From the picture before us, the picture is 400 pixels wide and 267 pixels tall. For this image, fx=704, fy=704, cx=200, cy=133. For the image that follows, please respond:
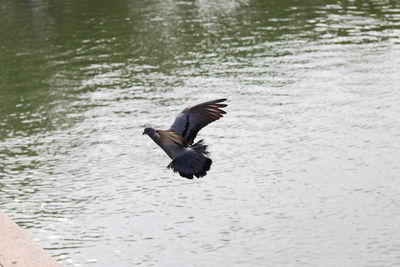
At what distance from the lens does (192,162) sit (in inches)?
265

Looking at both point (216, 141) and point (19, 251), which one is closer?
point (19, 251)

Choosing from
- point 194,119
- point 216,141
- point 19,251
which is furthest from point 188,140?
point 216,141

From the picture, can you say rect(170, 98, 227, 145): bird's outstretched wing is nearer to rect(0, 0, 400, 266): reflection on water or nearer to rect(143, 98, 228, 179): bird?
rect(143, 98, 228, 179): bird

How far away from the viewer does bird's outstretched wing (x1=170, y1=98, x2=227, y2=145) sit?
689cm

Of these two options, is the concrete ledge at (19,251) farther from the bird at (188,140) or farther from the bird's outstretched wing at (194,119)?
the bird's outstretched wing at (194,119)

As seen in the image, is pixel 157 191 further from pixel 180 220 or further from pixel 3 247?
pixel 3 247

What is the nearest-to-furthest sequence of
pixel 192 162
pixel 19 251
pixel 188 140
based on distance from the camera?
pixel 192 162 < pixel 188 140 < pixel 19 251

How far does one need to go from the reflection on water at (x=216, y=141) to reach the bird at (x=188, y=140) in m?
2.16

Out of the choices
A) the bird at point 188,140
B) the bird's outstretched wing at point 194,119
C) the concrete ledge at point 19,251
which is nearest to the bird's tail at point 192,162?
the bird at point 188,140

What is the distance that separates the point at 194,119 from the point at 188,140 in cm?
22

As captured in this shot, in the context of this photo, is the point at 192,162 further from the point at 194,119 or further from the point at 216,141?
the point at 216,141

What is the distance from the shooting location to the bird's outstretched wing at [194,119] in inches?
271

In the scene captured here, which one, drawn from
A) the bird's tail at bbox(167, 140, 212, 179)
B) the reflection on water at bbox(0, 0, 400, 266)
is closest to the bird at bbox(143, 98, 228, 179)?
the bird's tail at bbox(167, 140, 212, 179)

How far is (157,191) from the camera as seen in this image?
10.7 m
